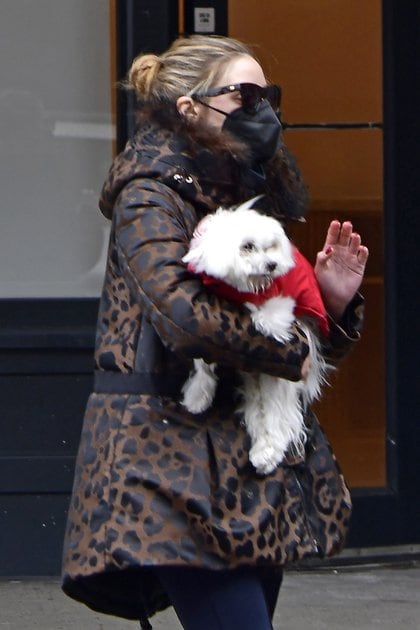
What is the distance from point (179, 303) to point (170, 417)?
0.26 meters

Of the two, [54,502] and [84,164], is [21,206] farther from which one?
[54,502]

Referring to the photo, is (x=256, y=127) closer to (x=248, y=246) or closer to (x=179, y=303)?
(x=248, y=246)

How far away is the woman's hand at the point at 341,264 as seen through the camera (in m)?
3.15

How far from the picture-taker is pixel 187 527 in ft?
9.50

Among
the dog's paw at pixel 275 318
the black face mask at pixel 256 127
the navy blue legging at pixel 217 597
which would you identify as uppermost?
the black face mask at pixel 256 127

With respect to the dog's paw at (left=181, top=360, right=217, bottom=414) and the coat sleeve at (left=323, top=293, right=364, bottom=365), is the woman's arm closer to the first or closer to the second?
the coat sleeve at (left=323, top=293, right=364, bottom=365)

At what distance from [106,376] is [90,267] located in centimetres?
259

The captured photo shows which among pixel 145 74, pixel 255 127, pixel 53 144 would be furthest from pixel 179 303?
pixel 53 144

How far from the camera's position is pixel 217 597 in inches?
116

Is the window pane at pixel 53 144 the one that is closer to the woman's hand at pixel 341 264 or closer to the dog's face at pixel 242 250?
the woman's hand at pixel 341 264

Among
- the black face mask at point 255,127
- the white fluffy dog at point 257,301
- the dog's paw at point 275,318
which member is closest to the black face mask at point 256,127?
the black face mask at point 255,127

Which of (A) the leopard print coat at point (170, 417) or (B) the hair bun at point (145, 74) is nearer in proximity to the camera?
(A) the leopard print coat at point (170, 417)

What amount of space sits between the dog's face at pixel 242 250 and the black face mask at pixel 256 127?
0.65 ft

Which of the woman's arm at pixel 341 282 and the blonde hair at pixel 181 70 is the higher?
the blonde hair at pixel 181 70
